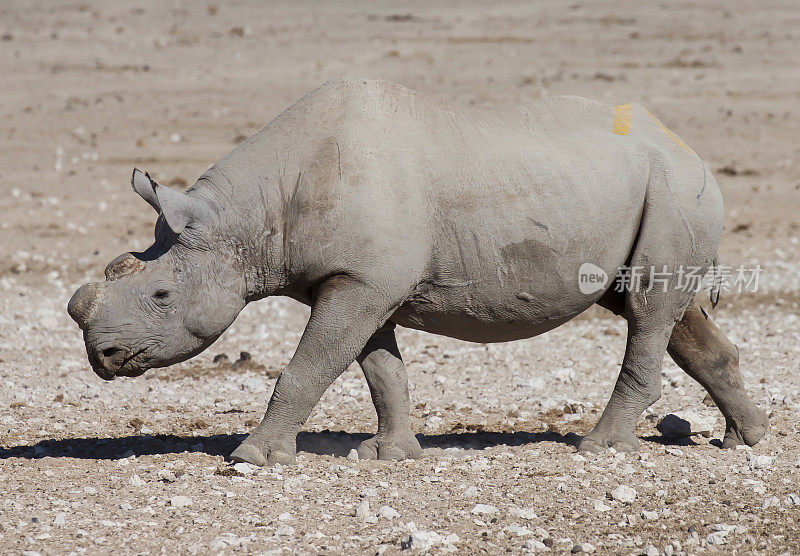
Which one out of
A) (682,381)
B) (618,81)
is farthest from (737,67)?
(682,381)

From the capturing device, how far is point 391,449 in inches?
264

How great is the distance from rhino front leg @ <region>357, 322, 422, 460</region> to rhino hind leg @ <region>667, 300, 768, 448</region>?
1807 millimetres

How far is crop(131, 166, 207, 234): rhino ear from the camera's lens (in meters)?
5.93

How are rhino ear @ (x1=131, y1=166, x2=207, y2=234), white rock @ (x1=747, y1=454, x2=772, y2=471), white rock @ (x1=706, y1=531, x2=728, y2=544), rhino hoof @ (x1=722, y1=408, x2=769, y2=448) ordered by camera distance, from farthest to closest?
1. rhino hoof @ (x1=722, y1=408, x2=769, y2=448)
2. white rock @ (x1=747, y1=454, x2=772, y2=471)
3. rhino ear @ (x1=131, y1=166, x2=207, y2=234)
4. white rock @ (x1=706, y1=531, x2=728, y2=544)

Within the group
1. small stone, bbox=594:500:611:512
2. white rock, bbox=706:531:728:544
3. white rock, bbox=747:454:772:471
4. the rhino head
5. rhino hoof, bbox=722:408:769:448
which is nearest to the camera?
white rock, bbox=706:531:728:544

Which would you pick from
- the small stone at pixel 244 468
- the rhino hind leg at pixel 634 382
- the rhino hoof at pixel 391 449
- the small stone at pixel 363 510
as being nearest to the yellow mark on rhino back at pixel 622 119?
the rhino hind leg at pixel 634 382

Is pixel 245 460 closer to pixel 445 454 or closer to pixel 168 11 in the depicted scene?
pixel 445 454

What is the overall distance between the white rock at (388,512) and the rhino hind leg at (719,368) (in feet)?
8.27

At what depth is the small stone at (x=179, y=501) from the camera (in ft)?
18.7

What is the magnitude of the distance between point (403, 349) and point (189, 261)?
3.93m

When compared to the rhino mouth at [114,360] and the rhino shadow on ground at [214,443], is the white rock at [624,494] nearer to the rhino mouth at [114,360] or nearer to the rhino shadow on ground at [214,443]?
the rhino shadow on ground at [214,443]

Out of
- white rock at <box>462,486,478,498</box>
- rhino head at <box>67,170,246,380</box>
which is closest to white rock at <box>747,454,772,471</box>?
white rock at <box>462,486,478,498</box>

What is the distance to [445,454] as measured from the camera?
691cm

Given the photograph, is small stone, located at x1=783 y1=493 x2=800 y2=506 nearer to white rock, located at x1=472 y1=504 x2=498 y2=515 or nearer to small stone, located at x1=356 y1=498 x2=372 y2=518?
white rock, located at x1=472 y1=504 x2=498 y2=515
